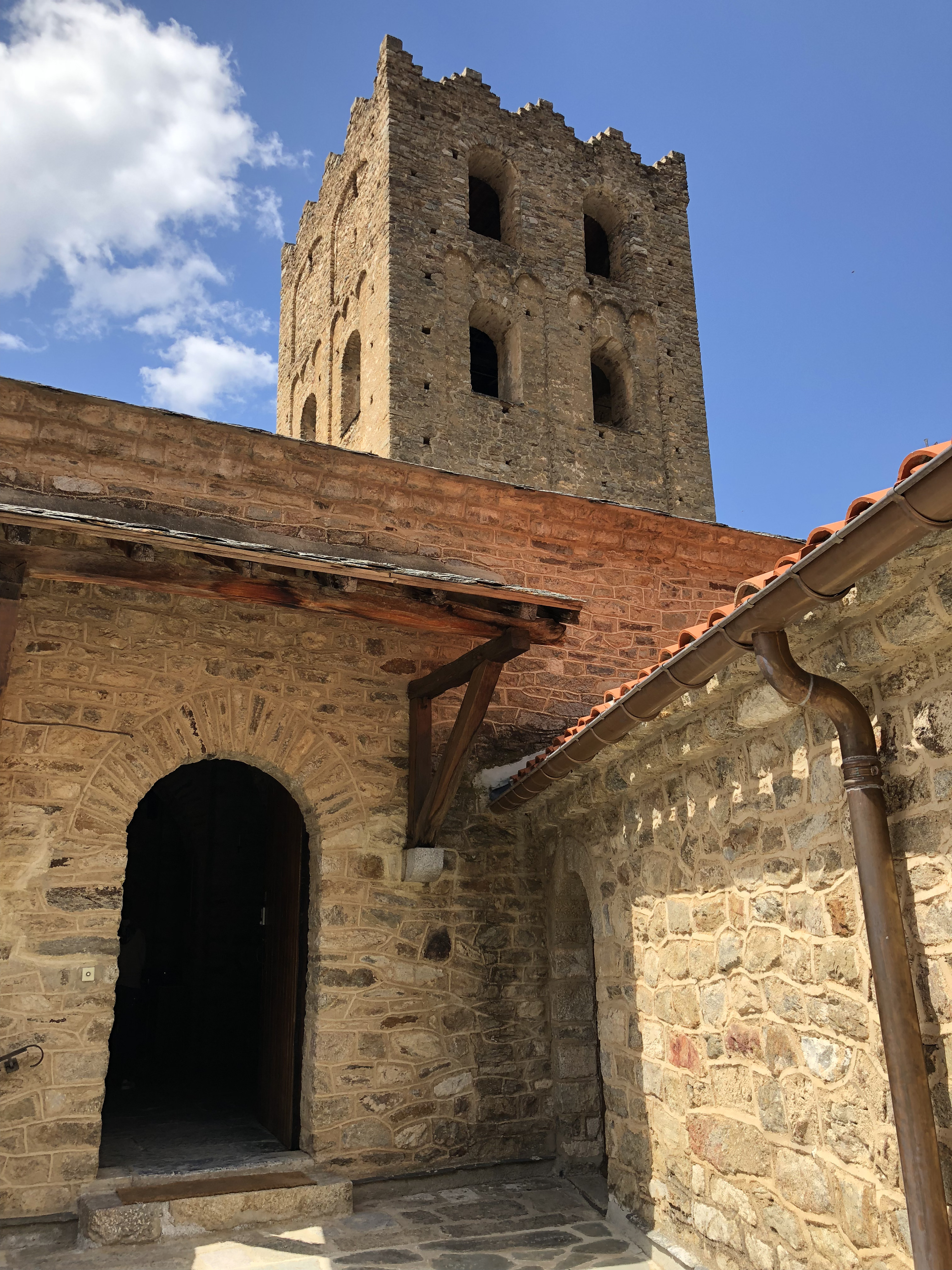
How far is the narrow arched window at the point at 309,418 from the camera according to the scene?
18531 millimetres

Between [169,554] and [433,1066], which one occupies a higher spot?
[169,554]

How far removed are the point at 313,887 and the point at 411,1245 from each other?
187cm

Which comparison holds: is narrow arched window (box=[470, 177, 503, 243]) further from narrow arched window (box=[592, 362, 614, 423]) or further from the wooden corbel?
the wooden corbel

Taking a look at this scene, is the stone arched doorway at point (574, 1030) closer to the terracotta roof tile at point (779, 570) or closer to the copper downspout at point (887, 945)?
the terracotta roof tile at point (779, 570)

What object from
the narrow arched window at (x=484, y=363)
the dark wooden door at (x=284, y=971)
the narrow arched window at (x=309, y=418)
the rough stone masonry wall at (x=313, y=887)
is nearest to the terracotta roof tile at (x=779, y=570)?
the rough stone masonry wall at (x=313, y=887)

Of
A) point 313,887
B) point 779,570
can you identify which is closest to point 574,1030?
point 313,887

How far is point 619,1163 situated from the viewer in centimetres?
466

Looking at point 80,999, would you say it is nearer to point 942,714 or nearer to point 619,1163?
point 619,1163

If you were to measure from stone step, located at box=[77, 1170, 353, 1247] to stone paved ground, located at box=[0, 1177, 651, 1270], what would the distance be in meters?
0.06

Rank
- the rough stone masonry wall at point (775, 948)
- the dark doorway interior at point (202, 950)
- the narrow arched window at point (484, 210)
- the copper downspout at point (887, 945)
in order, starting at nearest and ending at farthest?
1. the copper downspout at point (887, 945)
2. the rough stone masonry wall at point (775, 948)
3. the dark doorway interior at point (202, 950)
4. the narrow arched window at point (484, 210)

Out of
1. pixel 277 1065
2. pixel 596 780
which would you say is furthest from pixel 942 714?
pixel 277 1065

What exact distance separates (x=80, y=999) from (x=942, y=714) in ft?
13.6

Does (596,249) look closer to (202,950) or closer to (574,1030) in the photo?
(202,950)

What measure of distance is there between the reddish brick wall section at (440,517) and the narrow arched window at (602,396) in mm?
9841
